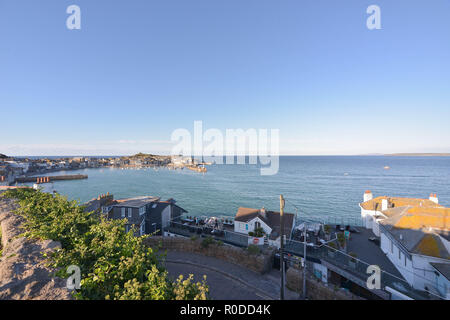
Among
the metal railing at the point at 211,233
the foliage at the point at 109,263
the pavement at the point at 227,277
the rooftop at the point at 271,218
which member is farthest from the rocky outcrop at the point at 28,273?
the rooftop at the point at 271,218

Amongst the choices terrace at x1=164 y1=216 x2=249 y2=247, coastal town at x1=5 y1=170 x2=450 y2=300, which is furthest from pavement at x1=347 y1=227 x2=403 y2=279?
terrace at x1=164 y1=216 x2=249 y2=247

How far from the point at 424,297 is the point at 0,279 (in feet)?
61.5

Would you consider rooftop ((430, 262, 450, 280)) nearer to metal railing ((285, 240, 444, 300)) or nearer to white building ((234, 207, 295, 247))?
metal railing ((285, 240, 444, 300))

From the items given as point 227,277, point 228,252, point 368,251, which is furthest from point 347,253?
point 227,277

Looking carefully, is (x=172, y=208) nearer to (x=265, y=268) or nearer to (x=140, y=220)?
(x=140, y=220)

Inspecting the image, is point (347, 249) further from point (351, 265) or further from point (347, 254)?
point (351, 265)

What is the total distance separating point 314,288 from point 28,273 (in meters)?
13.9

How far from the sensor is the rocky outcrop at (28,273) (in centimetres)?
421

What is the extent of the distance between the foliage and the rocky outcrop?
0.79ft

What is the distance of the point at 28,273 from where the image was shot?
4.77 m

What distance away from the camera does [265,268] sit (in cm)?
1477
